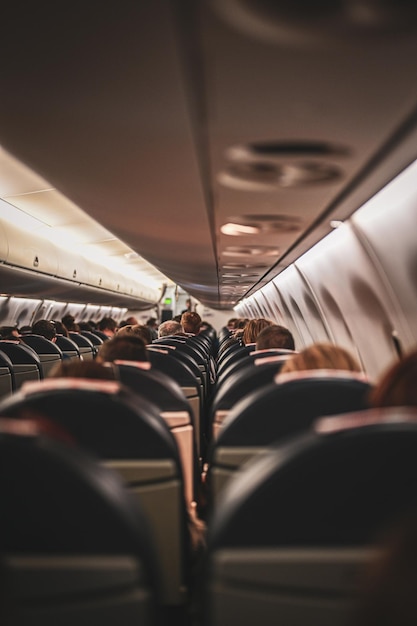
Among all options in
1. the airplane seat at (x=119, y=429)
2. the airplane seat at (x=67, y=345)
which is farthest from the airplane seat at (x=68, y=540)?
the airplane seat at (x=67, y=345)

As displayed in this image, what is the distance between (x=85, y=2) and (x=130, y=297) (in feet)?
75.9

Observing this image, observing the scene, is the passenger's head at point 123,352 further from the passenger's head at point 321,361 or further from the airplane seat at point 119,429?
the airplane seat at point 119,429

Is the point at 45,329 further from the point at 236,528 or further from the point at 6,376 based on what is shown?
the point at 236,528

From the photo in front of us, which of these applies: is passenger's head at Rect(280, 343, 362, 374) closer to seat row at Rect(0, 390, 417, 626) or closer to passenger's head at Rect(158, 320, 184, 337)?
seat row at Rect(0, 390, 417, 626)

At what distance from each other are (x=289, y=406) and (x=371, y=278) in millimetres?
4288

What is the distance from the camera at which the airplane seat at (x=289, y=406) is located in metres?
2.37

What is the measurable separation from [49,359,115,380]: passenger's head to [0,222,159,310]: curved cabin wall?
7456 millimetres

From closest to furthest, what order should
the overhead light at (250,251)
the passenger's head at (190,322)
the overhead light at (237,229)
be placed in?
the overhead light at (237,229)
the overhead light at (250,251)
the passenger's head at (190,322)

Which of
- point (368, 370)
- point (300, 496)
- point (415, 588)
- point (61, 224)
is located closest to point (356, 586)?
point (300, 496)

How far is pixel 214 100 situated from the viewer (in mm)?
2965

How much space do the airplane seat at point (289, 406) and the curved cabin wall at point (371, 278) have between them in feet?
7.52

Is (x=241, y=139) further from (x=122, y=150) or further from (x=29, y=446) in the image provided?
(x=29, y=446)

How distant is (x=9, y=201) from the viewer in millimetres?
11781

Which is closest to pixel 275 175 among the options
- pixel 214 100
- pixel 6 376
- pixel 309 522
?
pixel 214 100
